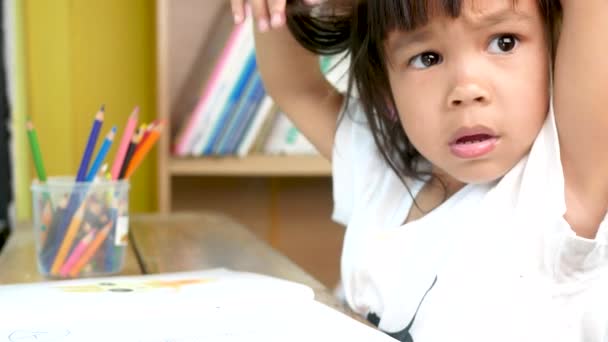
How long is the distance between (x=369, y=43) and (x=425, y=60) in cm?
8

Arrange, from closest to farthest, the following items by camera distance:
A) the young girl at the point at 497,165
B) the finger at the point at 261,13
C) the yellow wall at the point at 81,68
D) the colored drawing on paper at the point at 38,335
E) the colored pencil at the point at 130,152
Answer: the colored drawing on paper at the point at 38,335
the young girl at the point at 497,165
the finger at the point at 261,13
the colored pencil at the point at 130,152
the yellow wall at the point at 81,68

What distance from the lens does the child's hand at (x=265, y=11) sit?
2.36ft

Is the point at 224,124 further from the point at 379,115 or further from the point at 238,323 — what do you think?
the point at 238,323

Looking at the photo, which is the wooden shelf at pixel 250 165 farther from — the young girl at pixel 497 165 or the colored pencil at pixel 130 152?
the young girl at pixel 497 165

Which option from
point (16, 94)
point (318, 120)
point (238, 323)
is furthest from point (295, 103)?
point (16, 94)

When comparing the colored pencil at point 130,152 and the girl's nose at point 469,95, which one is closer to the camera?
the girl's nose at point 469,95

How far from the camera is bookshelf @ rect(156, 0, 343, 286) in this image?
4.56 feet

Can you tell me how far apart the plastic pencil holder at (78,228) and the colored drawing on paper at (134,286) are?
116 millimetres

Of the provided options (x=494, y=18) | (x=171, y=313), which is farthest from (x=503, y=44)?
(x=171, y=313)

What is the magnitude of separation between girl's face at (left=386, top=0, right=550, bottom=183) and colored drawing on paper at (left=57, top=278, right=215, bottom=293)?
0.27 metres

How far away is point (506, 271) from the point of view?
65cm

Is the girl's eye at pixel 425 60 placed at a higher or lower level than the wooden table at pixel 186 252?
higher

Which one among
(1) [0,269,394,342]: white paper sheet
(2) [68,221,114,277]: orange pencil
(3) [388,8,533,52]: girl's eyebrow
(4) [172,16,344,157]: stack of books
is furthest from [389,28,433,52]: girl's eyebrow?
(4) [172,16,344,157]: stack of books

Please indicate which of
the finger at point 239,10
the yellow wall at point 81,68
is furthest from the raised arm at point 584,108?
the yellow wall at point 81,68
